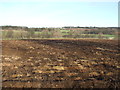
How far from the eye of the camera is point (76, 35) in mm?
28094

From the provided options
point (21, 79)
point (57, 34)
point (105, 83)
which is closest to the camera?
point (105, 83)

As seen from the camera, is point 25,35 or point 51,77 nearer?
point 51,77

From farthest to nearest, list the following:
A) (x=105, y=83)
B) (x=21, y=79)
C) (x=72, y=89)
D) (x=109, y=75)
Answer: (x=109, y=75)
(x=21, y=79)
(x=105, y=83)
(x=72, y=89)

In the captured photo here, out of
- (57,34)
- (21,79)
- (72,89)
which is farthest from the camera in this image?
(57,34)

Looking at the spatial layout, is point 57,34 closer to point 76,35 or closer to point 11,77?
point 76,35

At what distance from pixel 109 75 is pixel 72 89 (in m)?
1.71

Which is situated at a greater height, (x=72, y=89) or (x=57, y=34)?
(x=57, y=34)

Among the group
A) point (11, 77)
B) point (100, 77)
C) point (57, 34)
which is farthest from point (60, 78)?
point (57, 34)

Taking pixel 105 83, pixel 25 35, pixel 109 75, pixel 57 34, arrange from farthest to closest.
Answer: pixel 57 34 < pixel 25 35 < pixel 109 75 < pixel 105 83

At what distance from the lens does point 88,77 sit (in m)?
3.95

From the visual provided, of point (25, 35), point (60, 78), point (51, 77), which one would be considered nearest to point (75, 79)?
point (60, 78)

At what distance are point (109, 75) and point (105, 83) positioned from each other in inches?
29.4

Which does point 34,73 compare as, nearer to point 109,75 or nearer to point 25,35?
point 109,75

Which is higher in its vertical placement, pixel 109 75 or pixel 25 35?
pixel 25 35
